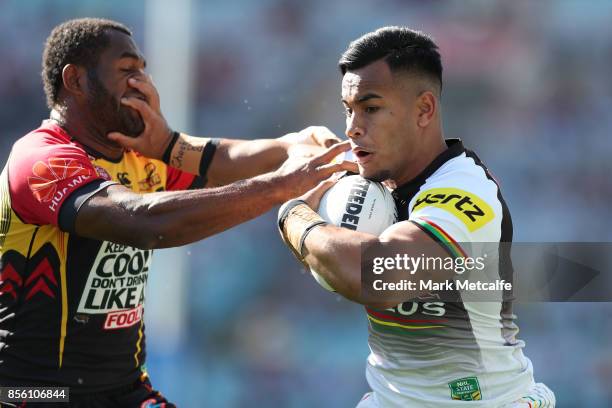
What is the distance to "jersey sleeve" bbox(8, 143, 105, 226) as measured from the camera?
455 centimetres

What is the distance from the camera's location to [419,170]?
4316 millimetres

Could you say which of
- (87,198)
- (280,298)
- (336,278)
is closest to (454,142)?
(336,278)

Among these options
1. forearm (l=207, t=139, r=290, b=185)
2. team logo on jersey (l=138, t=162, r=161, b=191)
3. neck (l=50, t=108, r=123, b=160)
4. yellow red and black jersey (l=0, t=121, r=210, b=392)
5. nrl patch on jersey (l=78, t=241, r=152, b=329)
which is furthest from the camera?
forearm (l=207, t=139, r=290, b=185)

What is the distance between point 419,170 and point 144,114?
1.98 m

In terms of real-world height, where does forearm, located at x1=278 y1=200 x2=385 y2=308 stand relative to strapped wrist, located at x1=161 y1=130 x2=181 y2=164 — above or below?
below

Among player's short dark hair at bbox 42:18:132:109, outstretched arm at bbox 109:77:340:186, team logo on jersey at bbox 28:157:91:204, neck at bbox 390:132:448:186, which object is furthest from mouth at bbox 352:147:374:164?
player's short dark hair at bbox 42:18:132:109

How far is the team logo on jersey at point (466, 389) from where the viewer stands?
161 inches

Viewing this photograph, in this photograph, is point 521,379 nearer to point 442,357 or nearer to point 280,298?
point 442,357

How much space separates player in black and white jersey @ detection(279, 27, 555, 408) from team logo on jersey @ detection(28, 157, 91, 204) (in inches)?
46.6

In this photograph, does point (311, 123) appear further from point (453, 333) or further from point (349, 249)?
point (349, 249)

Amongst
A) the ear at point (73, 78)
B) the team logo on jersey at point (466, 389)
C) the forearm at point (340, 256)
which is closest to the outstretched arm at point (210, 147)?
the ear at point (73, 78)

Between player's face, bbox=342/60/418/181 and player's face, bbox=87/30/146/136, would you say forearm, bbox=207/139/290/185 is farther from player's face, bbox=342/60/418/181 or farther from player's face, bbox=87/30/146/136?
player's face, bbox=342/60/418/181

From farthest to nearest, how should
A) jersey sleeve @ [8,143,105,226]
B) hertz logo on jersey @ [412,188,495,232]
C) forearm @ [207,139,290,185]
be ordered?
1. forearm @ [207,139,290,185]
2. jersey sleeve @ [8,143,105,226]
3. hertz logo on jersey @ [412,188,495,232]

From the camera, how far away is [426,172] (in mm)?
4242
